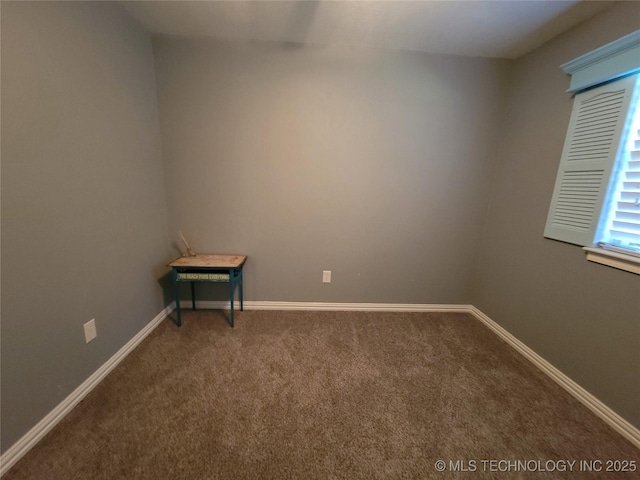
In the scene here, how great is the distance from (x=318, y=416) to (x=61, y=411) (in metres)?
1.29

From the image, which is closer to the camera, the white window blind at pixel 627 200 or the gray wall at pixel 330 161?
the white window blind at pixel 627 200

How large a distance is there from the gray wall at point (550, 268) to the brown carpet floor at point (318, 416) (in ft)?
0.85

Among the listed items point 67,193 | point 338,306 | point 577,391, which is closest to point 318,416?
point 338,306

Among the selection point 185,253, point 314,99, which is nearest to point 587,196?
point 314,99

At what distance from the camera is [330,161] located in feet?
6.49

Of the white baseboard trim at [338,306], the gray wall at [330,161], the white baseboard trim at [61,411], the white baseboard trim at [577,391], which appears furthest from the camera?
the white baseboard trim at [338,306]

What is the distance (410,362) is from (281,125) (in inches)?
80.6

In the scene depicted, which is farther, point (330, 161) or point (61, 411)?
point (330, 161)

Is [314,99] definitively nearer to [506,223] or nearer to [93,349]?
[506,223]

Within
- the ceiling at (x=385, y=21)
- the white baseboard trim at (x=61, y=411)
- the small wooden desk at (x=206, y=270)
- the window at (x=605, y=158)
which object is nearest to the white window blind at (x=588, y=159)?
the window at (x=605, y=158)

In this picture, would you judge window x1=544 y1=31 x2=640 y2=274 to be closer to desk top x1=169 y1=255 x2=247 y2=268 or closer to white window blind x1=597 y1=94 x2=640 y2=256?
white window blind x1=597 y1=94 x2=640 y2=256

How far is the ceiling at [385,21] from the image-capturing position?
4.49 ft

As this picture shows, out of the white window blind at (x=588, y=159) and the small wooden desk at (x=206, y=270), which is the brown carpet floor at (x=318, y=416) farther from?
the white window blind at (x=588, y=159)

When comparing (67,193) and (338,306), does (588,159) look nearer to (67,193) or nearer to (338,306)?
(338,306)
